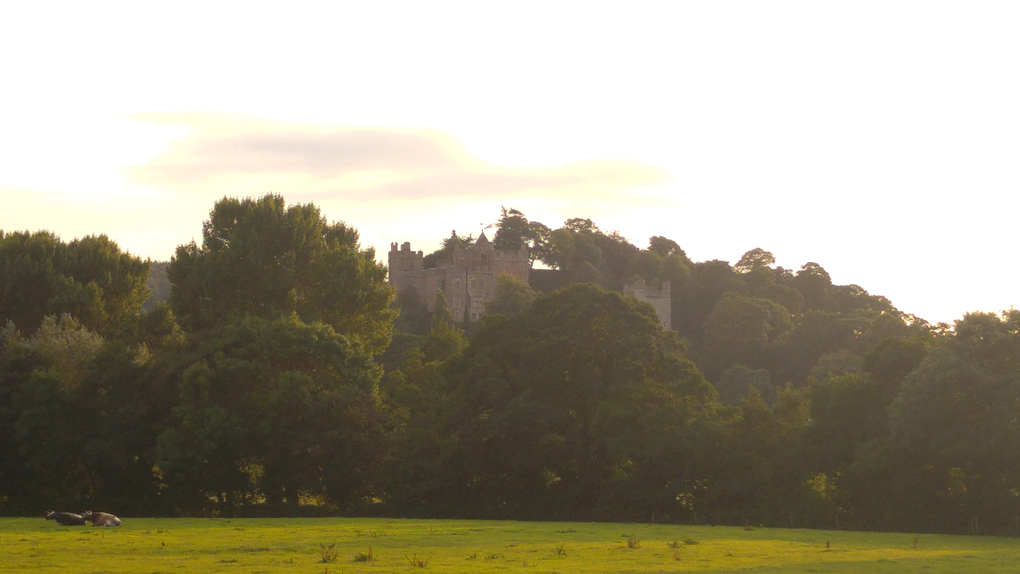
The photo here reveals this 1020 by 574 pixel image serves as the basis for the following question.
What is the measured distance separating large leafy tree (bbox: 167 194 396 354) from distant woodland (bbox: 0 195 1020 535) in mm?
128

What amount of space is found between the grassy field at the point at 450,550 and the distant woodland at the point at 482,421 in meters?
6.13

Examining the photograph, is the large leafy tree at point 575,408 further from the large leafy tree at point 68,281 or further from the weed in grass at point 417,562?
the weed in grass at point 417,562

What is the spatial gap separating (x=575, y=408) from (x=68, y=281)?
25.6m

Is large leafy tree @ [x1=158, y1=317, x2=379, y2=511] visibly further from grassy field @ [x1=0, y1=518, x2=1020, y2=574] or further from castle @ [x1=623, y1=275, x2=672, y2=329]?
castle @ [x1=623, y1=275, x2=672, y2=329]

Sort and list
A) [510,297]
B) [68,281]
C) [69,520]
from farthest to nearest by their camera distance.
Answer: [510,297] → [68,281] → [69,520]

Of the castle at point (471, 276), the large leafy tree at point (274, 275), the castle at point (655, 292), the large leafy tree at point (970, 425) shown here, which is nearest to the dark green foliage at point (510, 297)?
the castle at point (471, 276)

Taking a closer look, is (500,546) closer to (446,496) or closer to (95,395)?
(446,496)

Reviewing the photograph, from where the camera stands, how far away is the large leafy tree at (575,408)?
40.3m

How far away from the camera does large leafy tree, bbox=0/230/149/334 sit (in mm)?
53438

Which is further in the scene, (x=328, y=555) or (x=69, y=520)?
(x=69, y=520)

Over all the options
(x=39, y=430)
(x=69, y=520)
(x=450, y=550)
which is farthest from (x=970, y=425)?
(x=39, y=430)

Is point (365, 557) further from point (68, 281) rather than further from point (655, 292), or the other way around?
point (655, 292)

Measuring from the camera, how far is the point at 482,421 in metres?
41.4

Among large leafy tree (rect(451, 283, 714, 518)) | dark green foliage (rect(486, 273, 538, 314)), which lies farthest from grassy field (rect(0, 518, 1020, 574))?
dark green foliage (rect(486, 273, 538, 314))
